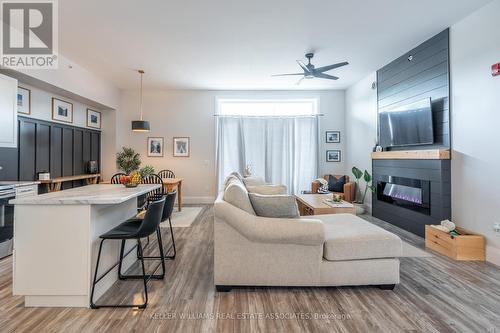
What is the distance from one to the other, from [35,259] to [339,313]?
8.14 feet

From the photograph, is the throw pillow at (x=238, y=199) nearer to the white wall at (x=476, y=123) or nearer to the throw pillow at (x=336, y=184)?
the white wall at (x=476, y=123)

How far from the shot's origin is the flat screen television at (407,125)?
377 centimetres

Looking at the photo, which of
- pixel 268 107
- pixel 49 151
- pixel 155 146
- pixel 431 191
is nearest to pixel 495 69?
pixel 431 191

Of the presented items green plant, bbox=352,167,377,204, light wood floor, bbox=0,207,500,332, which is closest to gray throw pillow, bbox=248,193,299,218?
light wood floor, bbox=0,207,500,332

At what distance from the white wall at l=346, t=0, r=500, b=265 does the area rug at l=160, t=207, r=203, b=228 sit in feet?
13.8

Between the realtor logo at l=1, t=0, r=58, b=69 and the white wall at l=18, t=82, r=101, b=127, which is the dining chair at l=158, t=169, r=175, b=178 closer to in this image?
the white wall at l=18, t=82, r=101, b=127

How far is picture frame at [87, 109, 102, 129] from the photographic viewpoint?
19.1 feet

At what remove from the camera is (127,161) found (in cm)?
631

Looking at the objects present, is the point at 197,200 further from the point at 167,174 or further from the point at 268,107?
the point at 268,107

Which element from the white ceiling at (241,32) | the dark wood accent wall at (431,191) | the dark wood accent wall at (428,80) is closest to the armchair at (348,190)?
the dark wood accent wall at (431,191)

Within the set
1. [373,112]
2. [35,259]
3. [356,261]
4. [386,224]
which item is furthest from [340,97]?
[35,259]

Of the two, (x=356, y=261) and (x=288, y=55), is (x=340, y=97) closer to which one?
(x=288, y=55)

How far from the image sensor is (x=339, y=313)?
1.95 m

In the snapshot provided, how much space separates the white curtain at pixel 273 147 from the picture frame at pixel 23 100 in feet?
12.3
